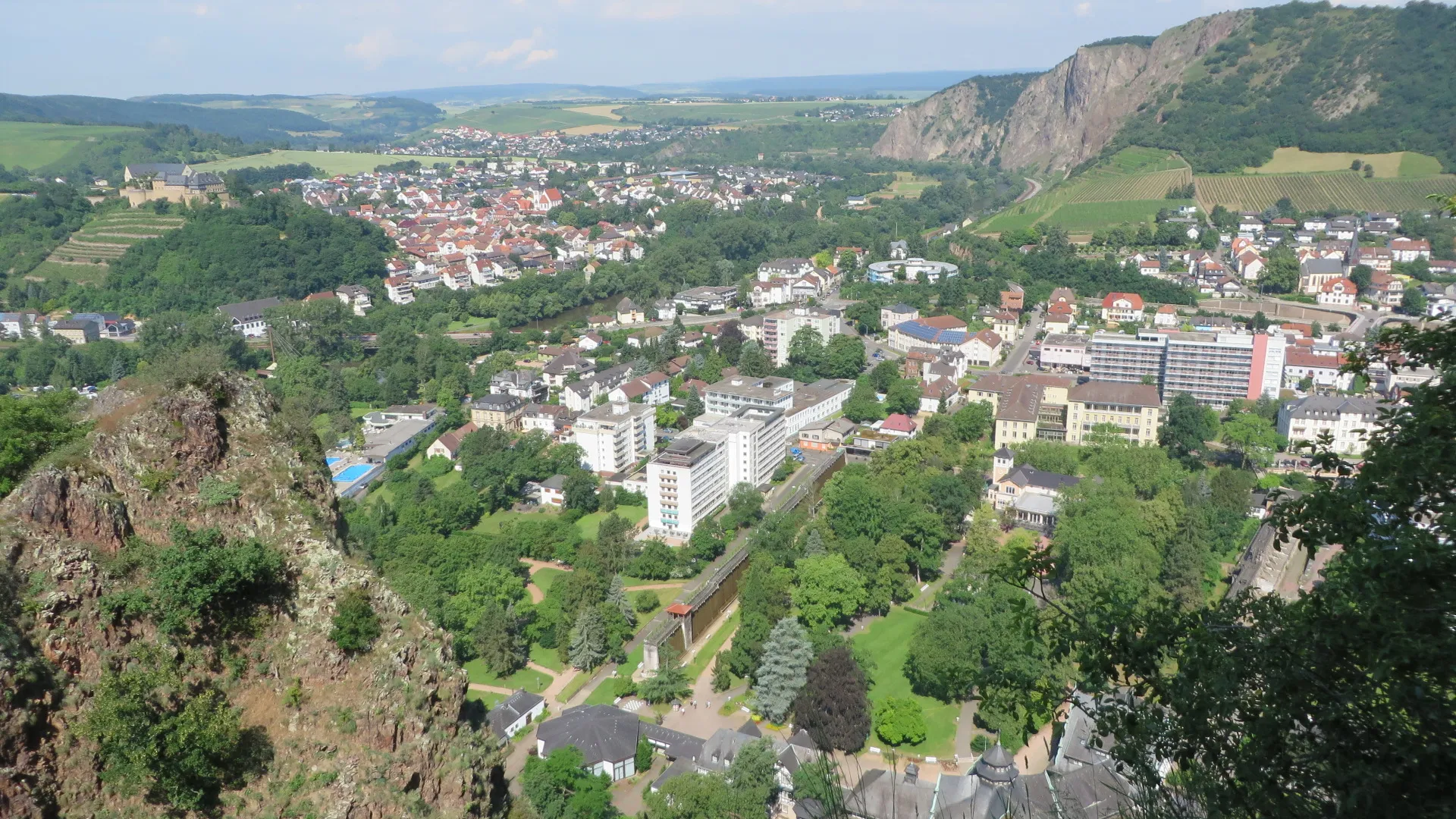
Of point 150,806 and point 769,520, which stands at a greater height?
point 150,806

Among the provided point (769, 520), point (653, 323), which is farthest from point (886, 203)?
point (769, 520)

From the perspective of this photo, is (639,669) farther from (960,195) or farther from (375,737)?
(960,195)

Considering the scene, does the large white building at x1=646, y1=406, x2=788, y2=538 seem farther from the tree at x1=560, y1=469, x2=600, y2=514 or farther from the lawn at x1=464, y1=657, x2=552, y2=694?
the lawn at x1=464, y1=657, x2=552, y2=694

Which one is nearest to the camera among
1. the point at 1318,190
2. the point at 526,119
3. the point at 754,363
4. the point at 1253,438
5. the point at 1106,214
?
the point at 1253,438

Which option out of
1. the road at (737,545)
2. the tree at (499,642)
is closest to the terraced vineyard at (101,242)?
the road at (737,545)

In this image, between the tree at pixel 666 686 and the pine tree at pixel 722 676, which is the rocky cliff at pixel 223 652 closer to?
the tree at pixel 666 686

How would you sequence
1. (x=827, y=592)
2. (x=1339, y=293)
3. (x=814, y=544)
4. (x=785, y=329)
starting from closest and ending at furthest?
(x=827, y=592) < (x=814, y=544) < (x=785, y=329) < (x=1339, y=293)

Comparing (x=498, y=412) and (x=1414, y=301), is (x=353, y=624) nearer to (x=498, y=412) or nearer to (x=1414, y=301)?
(x=498, y=412)

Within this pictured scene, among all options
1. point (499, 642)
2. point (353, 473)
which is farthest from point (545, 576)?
point (353, 473)
